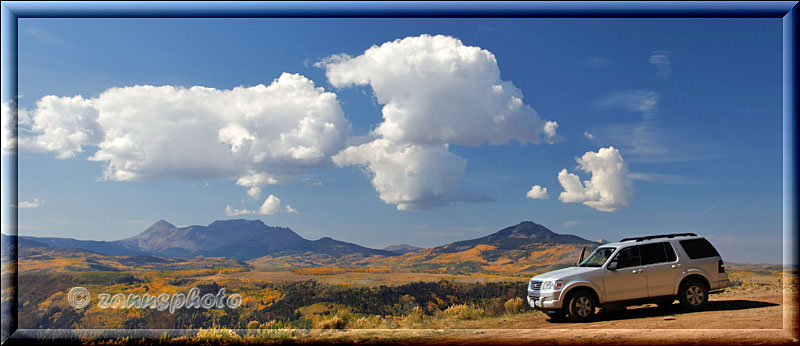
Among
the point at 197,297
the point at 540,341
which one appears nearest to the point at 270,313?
the point at 197,297

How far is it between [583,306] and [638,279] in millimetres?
Result: 1714

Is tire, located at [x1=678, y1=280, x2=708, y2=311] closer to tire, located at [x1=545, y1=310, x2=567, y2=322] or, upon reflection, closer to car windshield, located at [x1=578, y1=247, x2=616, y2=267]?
car windshield, located at [x1=578, y1=247, x2=616, y2=267]

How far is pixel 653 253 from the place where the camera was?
14461mm

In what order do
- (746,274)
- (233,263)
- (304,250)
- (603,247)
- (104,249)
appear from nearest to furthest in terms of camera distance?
(603,247) < (746,274) < (233,263) < (104,249) < (304,250)

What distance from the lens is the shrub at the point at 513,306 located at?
17875mm

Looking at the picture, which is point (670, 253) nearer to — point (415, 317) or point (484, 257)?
point (415, 317)

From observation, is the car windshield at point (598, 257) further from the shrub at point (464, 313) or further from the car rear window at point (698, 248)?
the shrub at point (464, 313)

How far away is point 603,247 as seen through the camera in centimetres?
1518

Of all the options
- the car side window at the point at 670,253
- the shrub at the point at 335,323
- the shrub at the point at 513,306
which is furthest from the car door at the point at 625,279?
the shrub at the point at 335,323

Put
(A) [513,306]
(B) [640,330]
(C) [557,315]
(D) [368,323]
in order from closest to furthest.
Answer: (B) [640,330]
(C) [557,315]
(D) [368,323]
(A) [513,306]

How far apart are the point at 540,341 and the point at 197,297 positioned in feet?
50.3

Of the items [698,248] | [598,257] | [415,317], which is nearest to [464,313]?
[415,317]

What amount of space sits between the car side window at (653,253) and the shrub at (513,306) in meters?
5.02

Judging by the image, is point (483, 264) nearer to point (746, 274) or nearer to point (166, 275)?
point (746, 274)
